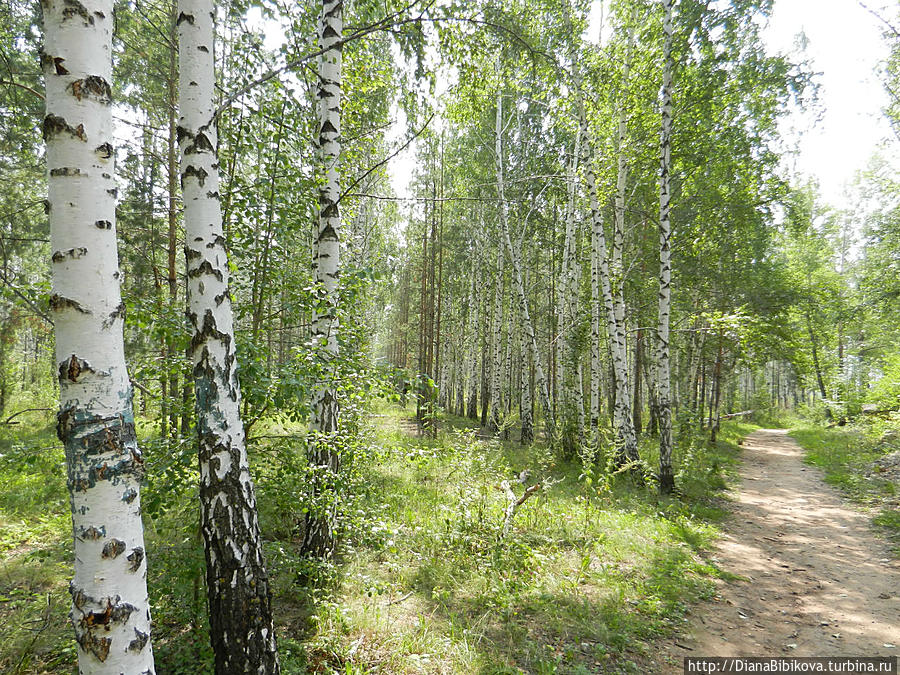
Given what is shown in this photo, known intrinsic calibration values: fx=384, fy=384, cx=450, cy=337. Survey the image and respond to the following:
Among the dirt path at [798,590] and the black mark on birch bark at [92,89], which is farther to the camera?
the dirt path at [798,590]

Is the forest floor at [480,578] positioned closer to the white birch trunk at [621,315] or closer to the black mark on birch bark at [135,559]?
the black mark on birch bark at [135,559]

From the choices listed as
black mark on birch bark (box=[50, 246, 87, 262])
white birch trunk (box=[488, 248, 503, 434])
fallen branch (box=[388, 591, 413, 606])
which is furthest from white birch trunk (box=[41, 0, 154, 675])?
white birch trunk (box=[488, 248, 503, 434])

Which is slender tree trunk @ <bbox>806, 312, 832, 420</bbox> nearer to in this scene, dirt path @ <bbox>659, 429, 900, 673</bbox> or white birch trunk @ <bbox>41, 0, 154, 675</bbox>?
dirt path @ <bbox>659, 429, 900, 673</bbox>

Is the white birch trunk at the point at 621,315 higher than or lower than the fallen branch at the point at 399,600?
higher

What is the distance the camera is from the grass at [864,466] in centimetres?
709

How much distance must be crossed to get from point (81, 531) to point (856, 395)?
23708mm

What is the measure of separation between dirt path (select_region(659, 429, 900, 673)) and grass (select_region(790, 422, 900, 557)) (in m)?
0.35

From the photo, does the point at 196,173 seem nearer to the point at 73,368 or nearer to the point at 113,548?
the point at 73,368

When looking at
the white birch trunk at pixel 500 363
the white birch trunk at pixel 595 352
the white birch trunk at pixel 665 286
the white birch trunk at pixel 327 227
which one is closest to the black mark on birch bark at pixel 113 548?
the white birch trunk at pixel 327 227

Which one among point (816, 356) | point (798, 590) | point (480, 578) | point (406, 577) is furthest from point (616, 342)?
point (816, 356)

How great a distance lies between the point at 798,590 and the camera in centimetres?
473

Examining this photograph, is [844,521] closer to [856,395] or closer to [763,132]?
[763,132]

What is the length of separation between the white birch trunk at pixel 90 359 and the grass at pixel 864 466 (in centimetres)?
904

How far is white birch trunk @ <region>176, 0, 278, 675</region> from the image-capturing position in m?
2.51
